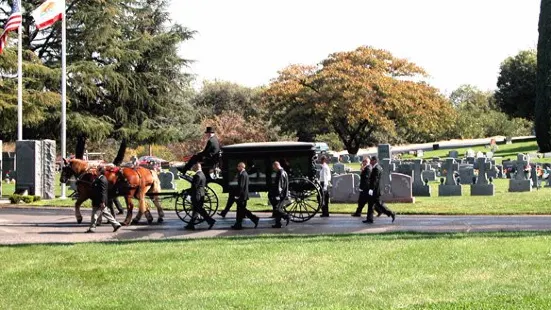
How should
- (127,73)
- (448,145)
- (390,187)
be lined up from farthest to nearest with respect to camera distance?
(448,145) → (127,73) → (390,187)

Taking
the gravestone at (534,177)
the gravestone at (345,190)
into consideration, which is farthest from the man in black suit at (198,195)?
the gravestone at (534,177)

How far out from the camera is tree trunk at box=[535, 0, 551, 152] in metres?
55.3

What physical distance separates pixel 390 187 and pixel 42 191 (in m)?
13.3

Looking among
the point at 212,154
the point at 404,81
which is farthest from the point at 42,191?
the point at 404,81

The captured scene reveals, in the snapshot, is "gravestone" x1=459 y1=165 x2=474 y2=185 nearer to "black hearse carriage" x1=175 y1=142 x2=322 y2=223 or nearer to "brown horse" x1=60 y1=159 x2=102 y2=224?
"black hearse carriage" x1=175 y1=142 x2=322 y2=223

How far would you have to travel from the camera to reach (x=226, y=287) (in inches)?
451

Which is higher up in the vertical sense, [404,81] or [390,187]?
[404,81]

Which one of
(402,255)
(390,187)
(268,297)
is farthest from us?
(390,187)

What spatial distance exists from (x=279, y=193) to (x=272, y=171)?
1.99 metres

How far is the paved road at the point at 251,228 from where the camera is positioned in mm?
18047

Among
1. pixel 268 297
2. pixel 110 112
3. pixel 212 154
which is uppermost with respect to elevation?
pixel 110 112

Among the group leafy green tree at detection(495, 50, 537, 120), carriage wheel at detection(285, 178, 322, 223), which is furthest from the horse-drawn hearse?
leafy green tree at detection(495, 50, 537, 120)

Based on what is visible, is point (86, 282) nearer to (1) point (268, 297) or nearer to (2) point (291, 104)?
(1) point (268, 297)

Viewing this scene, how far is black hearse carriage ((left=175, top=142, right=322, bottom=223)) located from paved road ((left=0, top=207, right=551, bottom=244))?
0.60 meters
